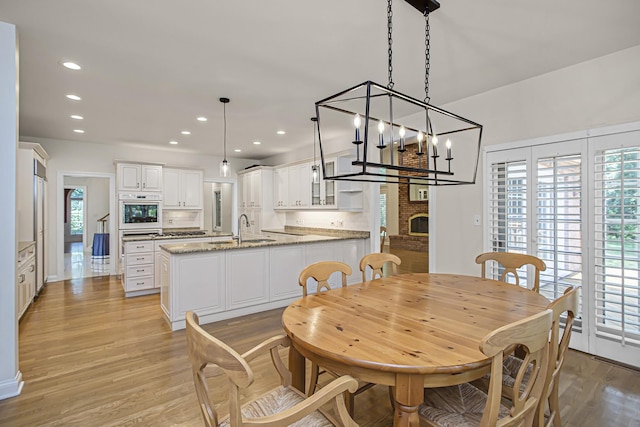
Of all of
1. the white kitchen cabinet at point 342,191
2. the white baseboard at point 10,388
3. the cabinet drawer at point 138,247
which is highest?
the white kitchen cabinet at point 342,191

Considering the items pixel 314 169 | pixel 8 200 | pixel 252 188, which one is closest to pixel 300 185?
pixel 314 169

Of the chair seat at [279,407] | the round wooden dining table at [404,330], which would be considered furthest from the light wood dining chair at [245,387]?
the round wooden dining table at [404,330]

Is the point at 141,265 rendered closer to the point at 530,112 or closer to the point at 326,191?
the point at 326,191

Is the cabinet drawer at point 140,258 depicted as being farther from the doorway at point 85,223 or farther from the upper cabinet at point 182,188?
the upper cabinet at point 182,188

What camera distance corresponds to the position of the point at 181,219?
→ 23.6 ft

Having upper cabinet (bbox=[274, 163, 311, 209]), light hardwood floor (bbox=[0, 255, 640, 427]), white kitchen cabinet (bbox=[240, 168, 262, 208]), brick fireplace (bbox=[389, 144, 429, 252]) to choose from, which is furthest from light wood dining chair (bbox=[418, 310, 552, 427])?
brick fireplace (bbox=[389, 144, 429, 252])

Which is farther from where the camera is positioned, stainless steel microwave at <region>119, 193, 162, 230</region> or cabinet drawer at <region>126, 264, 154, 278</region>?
stainless steel microwave at <region>119, 193, 162, 230</region>

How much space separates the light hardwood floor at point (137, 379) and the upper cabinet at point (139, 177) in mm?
2781

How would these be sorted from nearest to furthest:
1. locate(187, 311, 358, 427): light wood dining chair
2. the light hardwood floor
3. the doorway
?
locate(187, 311, 358, 427): light wood dining chair, the light hardwood floor, the doorway

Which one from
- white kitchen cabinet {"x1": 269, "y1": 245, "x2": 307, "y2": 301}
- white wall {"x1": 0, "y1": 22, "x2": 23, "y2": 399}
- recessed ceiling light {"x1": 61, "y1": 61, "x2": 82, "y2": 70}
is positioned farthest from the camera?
white kitchen cabinet {"x1": 269, "y1": 245, "x2": 307, "y2": 301}

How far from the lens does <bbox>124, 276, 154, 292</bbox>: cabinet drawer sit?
4.93m

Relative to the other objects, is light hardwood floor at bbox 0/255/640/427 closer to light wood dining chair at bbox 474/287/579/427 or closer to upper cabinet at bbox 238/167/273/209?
light wood dining chair at bbox 474/287/579/427

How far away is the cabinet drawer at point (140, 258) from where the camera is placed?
16.3 feet

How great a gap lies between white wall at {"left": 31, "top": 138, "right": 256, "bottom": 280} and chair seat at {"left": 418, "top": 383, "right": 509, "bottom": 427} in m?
6.79
